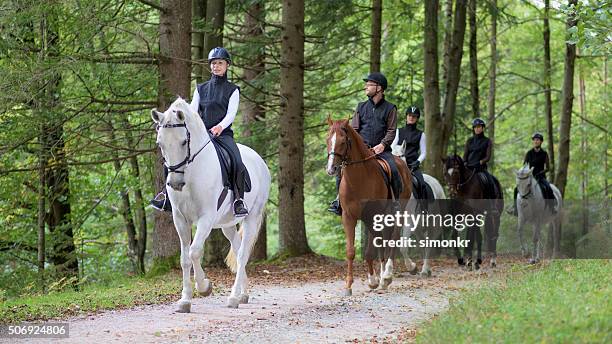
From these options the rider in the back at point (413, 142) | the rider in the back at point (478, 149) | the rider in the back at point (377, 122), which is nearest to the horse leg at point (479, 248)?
the rider in the back at point (478, 149)

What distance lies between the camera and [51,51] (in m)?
14.4

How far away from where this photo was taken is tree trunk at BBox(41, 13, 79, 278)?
48.1ft

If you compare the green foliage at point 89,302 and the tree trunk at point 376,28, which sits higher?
the tree trunk at point 376,28

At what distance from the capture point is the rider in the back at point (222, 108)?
11.5 m

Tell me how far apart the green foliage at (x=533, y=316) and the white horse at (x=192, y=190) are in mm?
3133

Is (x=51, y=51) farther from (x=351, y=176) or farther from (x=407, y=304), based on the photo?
(x=407, y=304)

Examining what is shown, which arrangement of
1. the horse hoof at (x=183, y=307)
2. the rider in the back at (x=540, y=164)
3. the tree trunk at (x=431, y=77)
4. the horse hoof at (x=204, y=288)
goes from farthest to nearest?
the tree trunk at (x=431, y=77)
the rider in the back at (x=540, y=164)
the horse hoof at (x=204, y=288)
the horse hoof at (x=183, y=307)

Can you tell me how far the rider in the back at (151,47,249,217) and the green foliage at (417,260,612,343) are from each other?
10.7 ft

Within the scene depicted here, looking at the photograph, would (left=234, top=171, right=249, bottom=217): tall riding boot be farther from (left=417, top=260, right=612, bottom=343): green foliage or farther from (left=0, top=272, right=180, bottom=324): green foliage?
(left=417, top=260, right=612, bottom=343): green foliage

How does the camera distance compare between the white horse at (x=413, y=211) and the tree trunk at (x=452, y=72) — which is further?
the tree trunk at (x=452, y=72)

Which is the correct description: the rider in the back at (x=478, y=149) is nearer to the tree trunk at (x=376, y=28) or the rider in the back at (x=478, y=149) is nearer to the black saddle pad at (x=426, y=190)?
the black saddle pad at (x=426, y=190)

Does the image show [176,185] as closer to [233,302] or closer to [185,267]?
[185,267]

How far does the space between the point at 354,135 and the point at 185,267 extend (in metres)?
3.80

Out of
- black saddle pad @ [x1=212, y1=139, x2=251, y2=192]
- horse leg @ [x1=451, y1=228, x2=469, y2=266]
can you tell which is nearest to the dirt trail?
black saddle pad @ [x1=212, y1=139, x2=251, y2=192]
